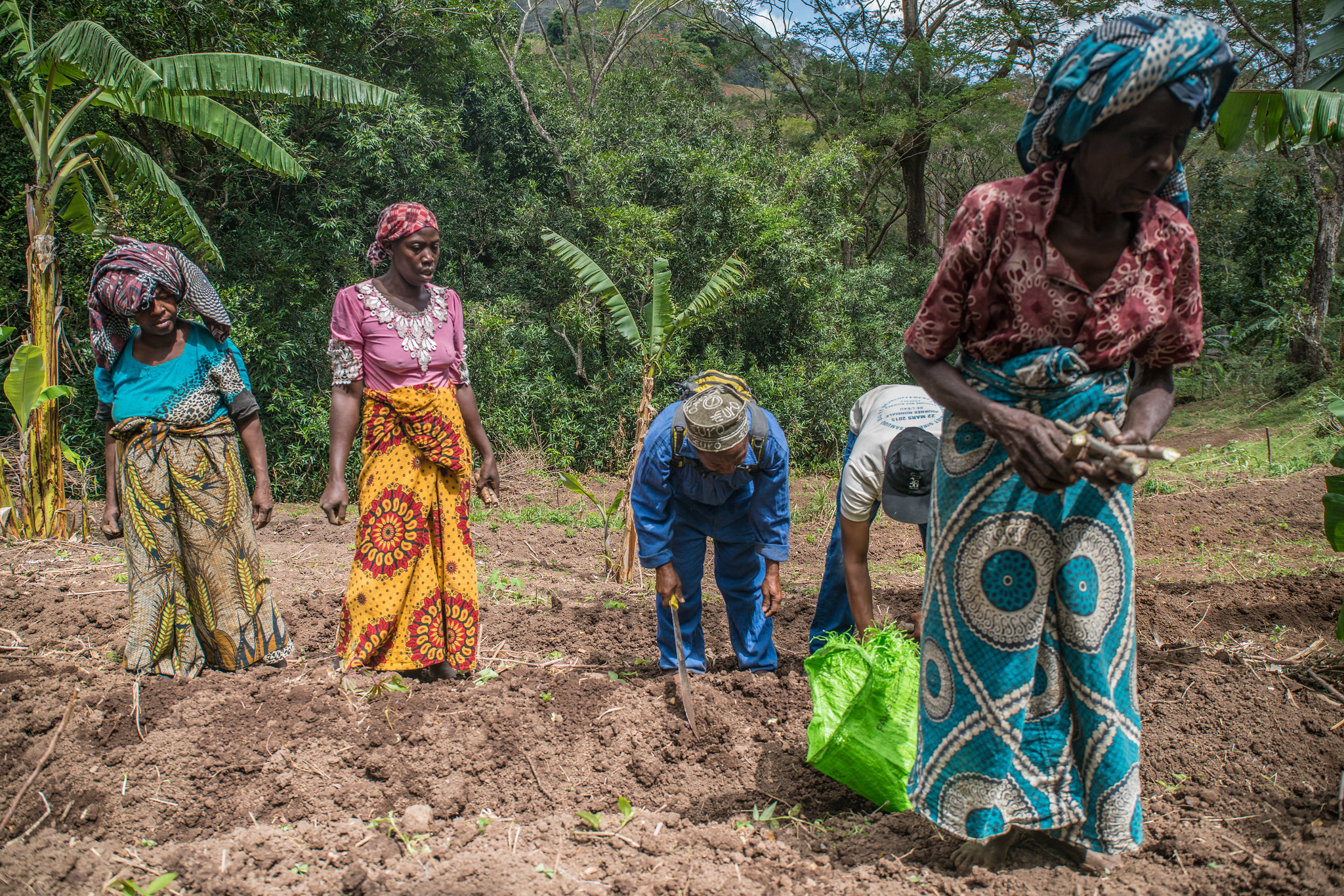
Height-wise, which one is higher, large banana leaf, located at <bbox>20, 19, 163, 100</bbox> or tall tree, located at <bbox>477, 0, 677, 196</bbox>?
tall tree, located at <bbox>477, 0, 677, 196</bbox>

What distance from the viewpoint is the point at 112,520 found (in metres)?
3.65

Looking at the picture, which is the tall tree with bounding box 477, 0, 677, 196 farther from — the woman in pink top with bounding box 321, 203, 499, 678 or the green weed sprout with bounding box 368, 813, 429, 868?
the green weed sprout with bounding box 368, 813, 429, 868

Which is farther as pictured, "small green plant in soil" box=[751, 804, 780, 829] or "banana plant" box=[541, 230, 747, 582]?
"banana plant" box=[541, 230, 747, 582]

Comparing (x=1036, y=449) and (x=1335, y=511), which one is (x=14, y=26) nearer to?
(x=1036, y=449)

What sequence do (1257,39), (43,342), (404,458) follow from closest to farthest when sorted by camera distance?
1. (404,458)
2. (43,342)
3. (1257,39)

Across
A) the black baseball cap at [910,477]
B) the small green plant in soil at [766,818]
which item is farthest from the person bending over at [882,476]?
the small green plant in soil at [766,818]

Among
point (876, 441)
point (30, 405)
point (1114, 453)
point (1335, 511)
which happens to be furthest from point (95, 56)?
point (1335, 511)

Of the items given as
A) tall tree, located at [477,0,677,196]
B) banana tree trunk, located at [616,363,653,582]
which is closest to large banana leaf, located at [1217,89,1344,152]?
banana tree trunk, located at [616,363,653,582]

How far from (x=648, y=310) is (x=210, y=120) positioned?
411 centimetres

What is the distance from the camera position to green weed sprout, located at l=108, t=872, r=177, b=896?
2.10m

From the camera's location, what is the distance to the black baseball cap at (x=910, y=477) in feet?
10.2

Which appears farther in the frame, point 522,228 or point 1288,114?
point 522,228

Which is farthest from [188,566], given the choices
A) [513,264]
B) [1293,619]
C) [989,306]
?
[513,264]

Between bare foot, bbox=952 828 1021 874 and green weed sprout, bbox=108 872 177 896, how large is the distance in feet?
6.51
